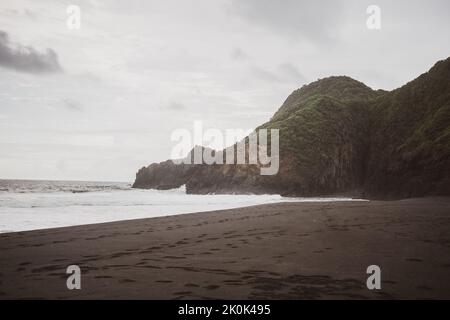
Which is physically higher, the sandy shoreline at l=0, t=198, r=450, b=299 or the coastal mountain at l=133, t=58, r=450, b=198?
the coastal mountain at l=133, t=58, r=450, b=198

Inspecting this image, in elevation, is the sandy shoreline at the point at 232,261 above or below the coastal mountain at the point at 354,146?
below

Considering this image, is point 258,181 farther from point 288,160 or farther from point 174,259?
point 174,259

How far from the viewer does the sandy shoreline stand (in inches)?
179

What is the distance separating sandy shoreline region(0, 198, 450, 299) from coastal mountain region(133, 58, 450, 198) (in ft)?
88.0

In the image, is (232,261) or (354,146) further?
(354,146)

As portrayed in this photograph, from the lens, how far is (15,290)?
471 cm

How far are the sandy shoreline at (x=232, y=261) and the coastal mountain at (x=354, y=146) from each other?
26.8 m

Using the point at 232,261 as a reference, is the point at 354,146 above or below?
above

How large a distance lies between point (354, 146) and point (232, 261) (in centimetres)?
4779

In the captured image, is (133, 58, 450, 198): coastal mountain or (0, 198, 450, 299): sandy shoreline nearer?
(0, 198, 450, 299): sandy shoreline

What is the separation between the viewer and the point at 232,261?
6438 millimetres

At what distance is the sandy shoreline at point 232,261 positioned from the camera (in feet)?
14.9

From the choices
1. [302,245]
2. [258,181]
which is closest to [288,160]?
[258,181]
